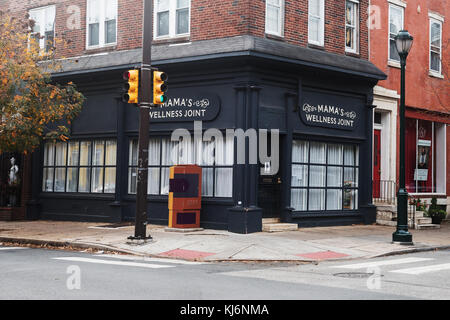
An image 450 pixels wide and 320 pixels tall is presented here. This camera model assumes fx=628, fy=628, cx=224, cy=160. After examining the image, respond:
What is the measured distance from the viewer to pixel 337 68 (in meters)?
18.2

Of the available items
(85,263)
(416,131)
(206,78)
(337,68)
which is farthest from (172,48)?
(416,131)

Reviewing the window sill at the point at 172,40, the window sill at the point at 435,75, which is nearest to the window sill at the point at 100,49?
the window sill at the point at 172,40

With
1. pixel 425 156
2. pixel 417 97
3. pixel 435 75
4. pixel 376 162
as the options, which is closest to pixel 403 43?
pixel 376 162

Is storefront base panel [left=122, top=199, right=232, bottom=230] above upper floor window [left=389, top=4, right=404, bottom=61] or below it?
below

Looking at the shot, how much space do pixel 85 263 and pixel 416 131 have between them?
1586 centimetres

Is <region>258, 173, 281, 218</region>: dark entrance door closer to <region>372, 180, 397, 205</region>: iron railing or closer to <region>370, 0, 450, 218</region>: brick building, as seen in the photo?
<region>372, 180, 397, 205</region>: iron railing

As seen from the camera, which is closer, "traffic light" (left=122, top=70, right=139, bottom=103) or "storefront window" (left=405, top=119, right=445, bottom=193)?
"traffic light" (left=122, top=70, right=139, bottom=103)

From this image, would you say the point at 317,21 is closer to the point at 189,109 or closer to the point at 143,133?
the point at 189,109

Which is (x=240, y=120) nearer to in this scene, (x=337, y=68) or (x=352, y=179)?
(x=337, y=68)

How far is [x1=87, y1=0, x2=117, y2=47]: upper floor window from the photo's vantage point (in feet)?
64.6

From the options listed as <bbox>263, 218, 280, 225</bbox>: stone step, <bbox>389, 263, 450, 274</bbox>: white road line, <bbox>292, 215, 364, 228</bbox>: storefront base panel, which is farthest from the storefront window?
<bbox>389, 263, 450, 274</bbox>: white road line

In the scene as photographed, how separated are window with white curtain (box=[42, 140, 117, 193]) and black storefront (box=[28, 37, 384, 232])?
0.11 ft
